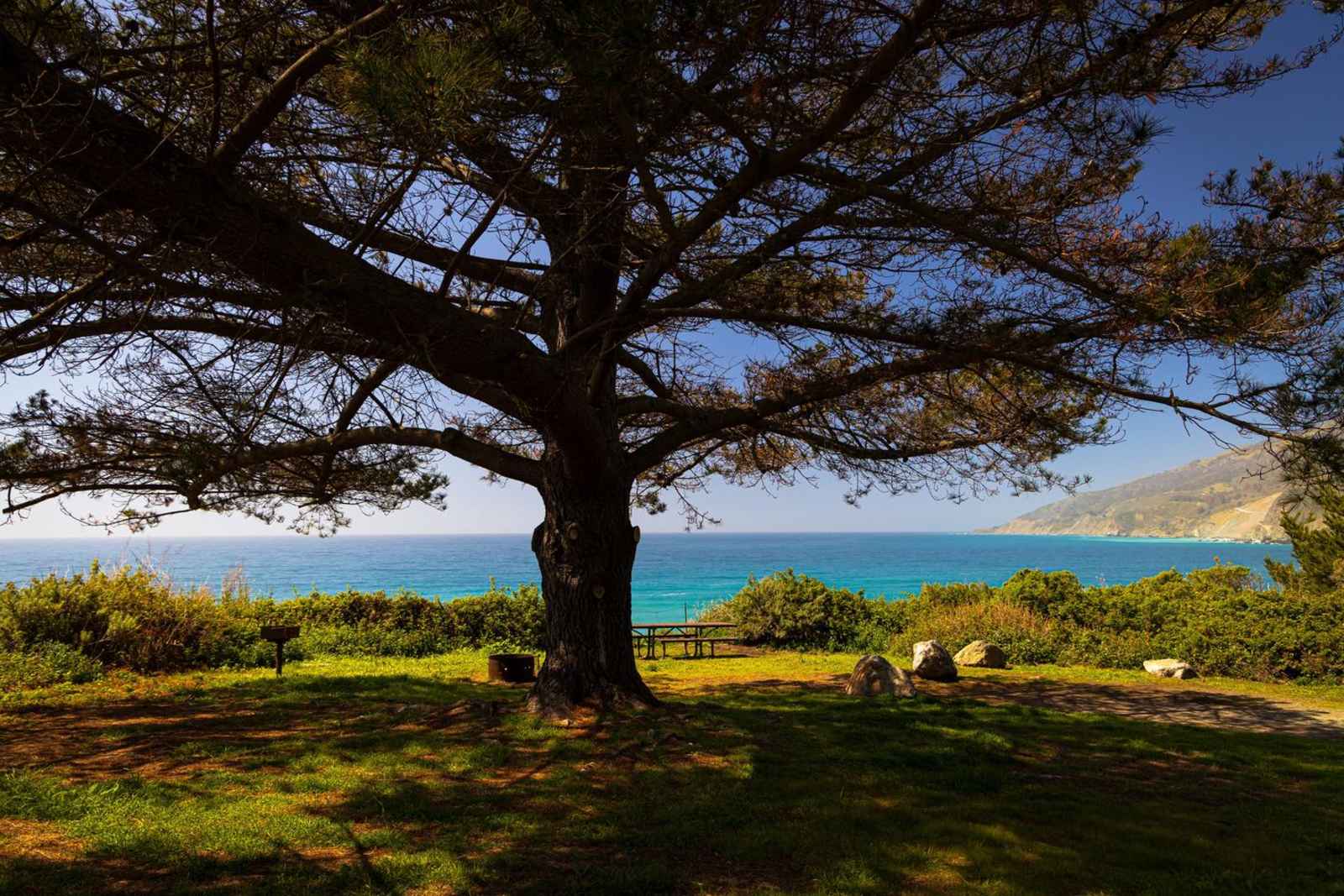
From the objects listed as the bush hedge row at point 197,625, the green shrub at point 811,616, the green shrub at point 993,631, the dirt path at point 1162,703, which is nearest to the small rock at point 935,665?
→ the dirt path at point 1162,703

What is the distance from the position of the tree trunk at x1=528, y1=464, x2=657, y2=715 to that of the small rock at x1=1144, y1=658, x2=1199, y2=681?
837 cm

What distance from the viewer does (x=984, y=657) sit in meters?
11.9

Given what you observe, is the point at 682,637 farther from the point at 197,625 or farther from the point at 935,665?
the point at 197,625

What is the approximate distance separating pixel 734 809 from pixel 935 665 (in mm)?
6479

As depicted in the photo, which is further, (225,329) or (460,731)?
(460,731)

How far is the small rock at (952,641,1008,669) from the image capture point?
11836 mm

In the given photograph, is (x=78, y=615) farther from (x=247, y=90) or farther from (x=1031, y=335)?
(x=1031, y=335)

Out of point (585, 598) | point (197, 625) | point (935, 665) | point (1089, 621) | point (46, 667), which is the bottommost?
point (935, 665)

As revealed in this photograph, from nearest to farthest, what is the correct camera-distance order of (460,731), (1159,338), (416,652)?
(1159,338) → (460,731) → (416,652)

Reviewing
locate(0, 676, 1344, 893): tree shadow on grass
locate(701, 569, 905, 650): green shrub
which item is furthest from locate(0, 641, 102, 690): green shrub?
locate(701, 569, 905, 650): green shrub

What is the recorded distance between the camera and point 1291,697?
9.17 meters

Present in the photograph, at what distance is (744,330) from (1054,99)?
112 inches

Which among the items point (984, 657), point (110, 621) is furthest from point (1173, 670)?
point (110, 621)

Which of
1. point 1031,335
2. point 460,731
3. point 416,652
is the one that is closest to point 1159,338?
point 1031,335
